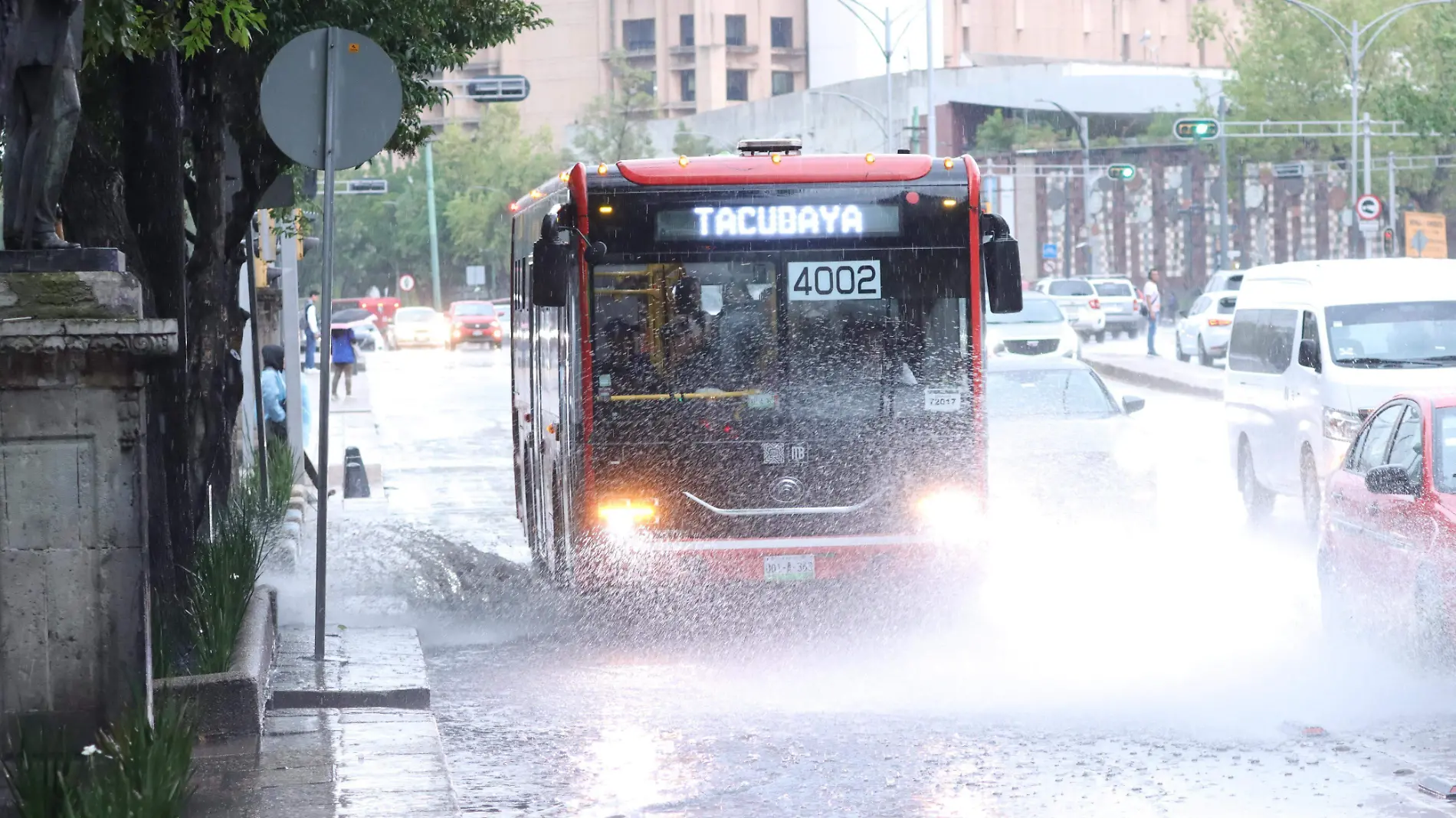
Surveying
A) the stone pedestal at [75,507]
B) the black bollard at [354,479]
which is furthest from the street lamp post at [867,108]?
the stone pedestal at [75,507]

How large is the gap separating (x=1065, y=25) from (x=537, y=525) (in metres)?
101

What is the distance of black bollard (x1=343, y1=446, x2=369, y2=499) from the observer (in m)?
21.7

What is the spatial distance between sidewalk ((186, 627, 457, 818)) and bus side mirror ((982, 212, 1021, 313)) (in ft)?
11.7

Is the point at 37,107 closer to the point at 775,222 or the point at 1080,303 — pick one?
the point at 775,222

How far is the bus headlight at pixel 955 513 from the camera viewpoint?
11391 mm

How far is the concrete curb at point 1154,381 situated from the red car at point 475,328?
2946 centimetres

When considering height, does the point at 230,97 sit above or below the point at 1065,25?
below

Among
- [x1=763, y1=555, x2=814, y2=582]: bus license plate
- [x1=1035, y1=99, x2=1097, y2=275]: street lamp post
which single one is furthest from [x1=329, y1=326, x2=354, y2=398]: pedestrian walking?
[x1=1035, y1=99, x2=1097, y2=275]: street lamp post

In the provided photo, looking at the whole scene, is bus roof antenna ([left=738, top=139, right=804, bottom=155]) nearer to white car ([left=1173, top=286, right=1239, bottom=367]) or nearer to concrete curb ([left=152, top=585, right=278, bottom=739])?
concrete curb ([left=152, top=585, right=278, bottom=739])

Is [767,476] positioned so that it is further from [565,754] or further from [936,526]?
[565,754]

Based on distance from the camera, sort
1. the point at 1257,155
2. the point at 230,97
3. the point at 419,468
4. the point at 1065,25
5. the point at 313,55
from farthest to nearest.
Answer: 1. the point at 1065,25
2. the point at 1257,155
3. the point at 419,468
4. the point at 230,97
5. the point at 313,55

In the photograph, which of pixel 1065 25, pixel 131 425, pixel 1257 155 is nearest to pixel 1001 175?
pixel 1257 155

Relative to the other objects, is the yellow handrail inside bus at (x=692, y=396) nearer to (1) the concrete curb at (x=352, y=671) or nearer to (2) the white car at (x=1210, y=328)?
(1) the concrete curb at (x=352, y=671)

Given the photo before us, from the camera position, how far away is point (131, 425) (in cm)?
652
